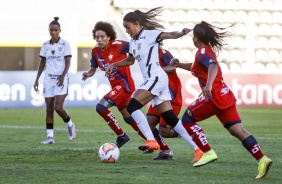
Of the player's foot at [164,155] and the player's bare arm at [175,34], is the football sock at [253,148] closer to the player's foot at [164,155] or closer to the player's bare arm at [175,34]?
the player's bare arm at [175,34]

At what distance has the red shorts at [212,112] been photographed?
949 cm

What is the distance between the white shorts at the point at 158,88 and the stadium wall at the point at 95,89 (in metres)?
17.6

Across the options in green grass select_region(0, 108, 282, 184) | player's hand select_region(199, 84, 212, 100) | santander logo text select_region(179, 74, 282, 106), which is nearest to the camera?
green grass select_region(0, 108, 282, 184)

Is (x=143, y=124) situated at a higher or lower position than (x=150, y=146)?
higher

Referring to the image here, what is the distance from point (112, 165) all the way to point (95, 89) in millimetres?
19418

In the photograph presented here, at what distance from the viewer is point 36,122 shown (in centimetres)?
2233

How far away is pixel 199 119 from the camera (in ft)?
32.2

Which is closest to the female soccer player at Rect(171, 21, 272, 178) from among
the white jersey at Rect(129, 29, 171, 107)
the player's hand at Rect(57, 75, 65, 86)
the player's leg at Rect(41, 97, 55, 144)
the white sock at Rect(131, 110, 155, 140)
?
the white jersey at Rect(129, 29, 171, 107)

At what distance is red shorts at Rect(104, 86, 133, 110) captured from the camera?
12703 mm

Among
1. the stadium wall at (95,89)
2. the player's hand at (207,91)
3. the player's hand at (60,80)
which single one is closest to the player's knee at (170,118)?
the player's hand at (207,91)

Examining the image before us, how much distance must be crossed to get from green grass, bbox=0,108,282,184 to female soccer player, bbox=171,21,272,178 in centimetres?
31

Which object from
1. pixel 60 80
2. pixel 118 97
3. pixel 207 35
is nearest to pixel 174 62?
pixel 207 35

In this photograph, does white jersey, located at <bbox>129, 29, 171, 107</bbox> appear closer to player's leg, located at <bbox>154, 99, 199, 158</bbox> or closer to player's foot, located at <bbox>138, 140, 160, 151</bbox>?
player's leg, located at <bbox>154, 99, 199, 158</bbox>

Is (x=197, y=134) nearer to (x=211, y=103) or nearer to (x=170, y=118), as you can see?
(x=211, y=103)
